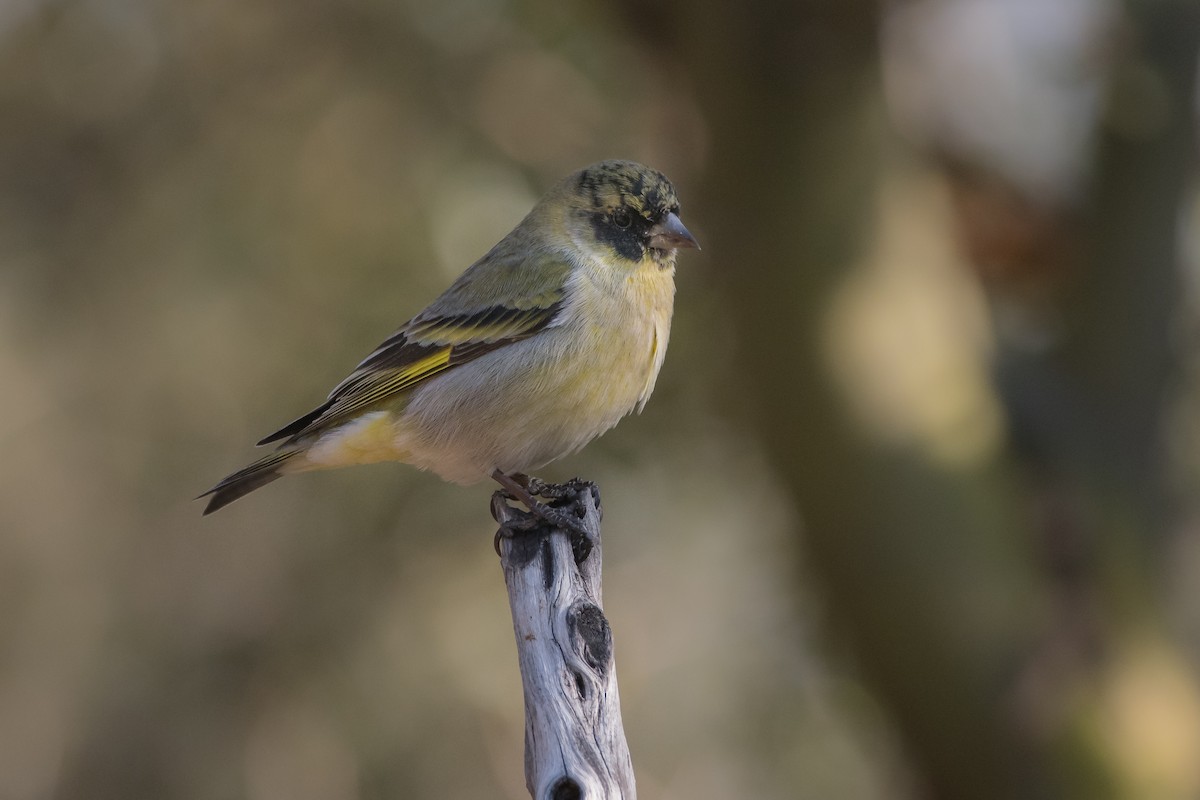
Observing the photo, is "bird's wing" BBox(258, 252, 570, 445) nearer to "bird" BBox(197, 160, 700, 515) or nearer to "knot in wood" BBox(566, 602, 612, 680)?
"bird" BBox(197, 160, 700, 515)

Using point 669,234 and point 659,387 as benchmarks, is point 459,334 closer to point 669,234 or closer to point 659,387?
point 669,234

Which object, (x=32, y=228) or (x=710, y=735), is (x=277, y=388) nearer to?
(x=32, y=228)

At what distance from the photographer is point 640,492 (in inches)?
272

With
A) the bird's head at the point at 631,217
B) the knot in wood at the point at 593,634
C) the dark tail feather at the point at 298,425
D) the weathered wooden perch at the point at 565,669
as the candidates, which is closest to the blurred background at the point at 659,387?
the bird's head at the point at 631,217

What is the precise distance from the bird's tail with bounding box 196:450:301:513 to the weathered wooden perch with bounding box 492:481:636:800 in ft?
3.59

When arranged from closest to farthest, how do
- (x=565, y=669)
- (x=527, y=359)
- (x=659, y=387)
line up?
(x=565, y=669) → (x=527, y=359) → (x=659, y=387)

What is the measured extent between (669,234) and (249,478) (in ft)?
5.59

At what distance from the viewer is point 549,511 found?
3.66m

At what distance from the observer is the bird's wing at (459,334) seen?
13.9ft

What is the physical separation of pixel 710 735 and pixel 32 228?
5000 mm

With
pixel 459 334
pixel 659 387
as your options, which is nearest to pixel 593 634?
pixel 459 334

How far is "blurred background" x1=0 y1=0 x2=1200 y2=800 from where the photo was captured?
616 centimetres

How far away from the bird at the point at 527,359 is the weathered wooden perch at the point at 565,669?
17.1 inches

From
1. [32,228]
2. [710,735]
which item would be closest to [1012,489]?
[710,735]
